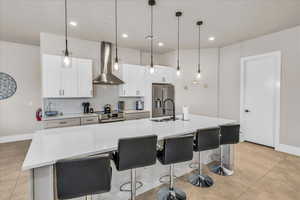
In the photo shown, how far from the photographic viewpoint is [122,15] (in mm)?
2916

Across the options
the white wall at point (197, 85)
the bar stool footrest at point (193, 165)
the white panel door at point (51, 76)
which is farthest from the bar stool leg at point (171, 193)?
the white wall at point (197, 85)

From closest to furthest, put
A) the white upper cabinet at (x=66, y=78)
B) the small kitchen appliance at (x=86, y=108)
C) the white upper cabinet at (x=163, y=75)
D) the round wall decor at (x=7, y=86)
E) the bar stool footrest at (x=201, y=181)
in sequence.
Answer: the bar stool footrest at (x=201, y=181), the white upper cabinet at (x=66, y=78), the small kitchen appliance at (x=86, y=108), the round wall decor at (x=7, y=86), the white upper cabinet at (x=163, y=75)

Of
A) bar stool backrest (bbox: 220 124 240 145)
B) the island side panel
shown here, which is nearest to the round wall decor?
the island side panel

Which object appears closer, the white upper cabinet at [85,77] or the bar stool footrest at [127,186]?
the bar stool footrest at [127,186]

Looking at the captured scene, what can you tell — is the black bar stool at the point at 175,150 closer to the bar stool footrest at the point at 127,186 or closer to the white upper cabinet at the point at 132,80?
the bar stool footrest at the point at 127,186

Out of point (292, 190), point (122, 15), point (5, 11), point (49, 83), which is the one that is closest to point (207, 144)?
point (292, 190)

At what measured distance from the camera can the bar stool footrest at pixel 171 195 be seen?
6.27 feet

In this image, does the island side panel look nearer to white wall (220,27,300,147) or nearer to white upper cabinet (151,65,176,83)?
white upper cabinet (151,65,176,83)

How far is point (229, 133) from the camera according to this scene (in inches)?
93.6

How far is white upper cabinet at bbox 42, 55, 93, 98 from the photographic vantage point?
11.6 ft

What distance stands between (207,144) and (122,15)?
283 centimetres

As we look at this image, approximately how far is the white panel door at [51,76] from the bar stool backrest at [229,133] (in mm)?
3760

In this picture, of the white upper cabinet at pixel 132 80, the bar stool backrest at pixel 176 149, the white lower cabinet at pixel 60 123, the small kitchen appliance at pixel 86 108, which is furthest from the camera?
the white upper cabinet at pixel 132 80

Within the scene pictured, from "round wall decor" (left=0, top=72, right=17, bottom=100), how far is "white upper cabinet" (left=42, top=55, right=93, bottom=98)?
184cm
